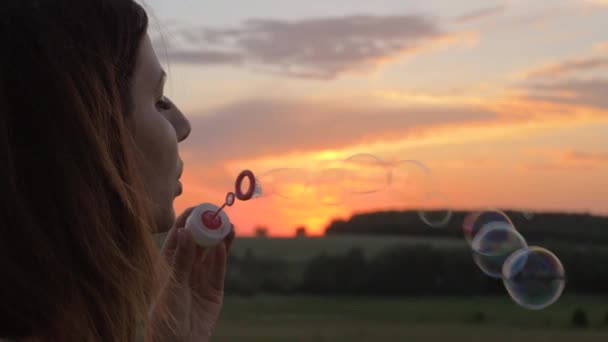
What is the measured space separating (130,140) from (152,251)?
0.65ft

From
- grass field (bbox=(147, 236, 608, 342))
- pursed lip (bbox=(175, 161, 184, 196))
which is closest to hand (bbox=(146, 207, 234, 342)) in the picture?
pursed lip (bbox=(175, 161, 184, 196))

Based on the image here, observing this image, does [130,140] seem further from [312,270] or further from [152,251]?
[312,270]

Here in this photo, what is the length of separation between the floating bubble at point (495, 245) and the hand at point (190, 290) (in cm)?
581

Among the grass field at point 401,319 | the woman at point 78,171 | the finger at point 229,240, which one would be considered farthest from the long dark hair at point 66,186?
the grass field at point 401,319

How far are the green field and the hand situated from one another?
95.1 feet

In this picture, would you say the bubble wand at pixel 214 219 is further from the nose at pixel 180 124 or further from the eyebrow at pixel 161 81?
the eyebrow at pixel 161 81

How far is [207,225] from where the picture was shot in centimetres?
258

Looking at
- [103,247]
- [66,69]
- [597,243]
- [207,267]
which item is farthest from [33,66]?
[597,243]

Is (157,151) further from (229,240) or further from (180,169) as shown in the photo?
(229,240)

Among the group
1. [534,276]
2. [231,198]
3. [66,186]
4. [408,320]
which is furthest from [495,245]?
[408,320]

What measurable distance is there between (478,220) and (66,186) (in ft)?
23.9

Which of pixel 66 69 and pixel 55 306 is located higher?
pixel 66 69

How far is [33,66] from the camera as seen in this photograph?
1.74 m

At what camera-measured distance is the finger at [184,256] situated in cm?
248
